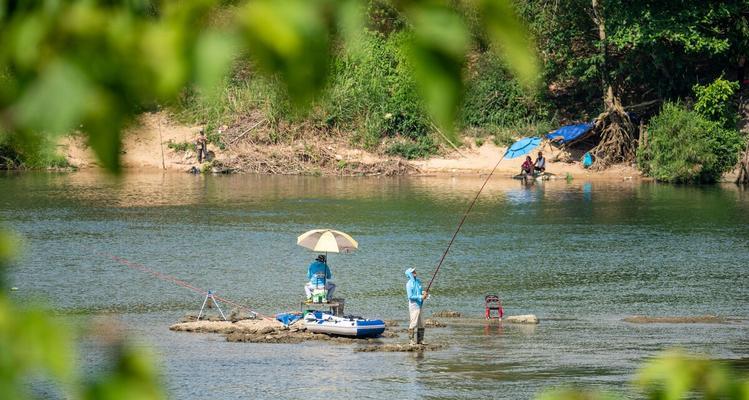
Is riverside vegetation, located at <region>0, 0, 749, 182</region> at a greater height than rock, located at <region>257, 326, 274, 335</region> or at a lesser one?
greater

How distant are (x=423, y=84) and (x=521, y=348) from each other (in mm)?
17872

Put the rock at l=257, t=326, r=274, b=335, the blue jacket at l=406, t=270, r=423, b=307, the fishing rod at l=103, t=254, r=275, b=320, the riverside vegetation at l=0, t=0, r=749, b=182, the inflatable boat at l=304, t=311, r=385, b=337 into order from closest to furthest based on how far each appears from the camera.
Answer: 1. the blue jacket at l=406, t=270, r=423, b=307
2. the inflatable boat at l=304, t=311, r=385, b=337
3. the rock at l=257, t=326, r=274, b=335
4. the fishing rod at l=103, t=254, r=275, b=320
5. the riverside vegetation at l=0, t=0, r=749, b=182

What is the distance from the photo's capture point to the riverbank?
49812 millimetres

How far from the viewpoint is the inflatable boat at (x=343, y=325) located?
65.5 ft

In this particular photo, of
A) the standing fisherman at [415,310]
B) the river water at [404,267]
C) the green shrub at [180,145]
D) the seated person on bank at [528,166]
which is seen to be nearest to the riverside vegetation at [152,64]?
the river water at [404,267]

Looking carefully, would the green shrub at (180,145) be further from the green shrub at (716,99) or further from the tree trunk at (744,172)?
the tree trunk at (744,172)

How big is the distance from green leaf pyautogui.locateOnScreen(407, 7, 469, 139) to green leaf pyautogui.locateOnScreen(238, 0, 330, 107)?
128mm

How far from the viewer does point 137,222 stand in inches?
1462

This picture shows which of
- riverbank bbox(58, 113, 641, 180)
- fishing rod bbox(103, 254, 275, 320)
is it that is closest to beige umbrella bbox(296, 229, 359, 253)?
fishing rod bbox(103, 254, 275, 320)

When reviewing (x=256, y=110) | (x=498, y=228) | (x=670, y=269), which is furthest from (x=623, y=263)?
(x=256, y=110)

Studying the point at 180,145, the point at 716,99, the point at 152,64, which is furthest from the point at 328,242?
the point at 180,145

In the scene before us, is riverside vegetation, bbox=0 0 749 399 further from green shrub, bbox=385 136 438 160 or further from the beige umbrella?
green shrub, bbox=385 136 438 160

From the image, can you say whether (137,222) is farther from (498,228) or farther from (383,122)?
(383,122)

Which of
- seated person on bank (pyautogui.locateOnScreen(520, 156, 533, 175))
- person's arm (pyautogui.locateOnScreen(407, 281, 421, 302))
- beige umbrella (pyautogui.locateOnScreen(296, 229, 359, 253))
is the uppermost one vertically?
seated person on bank (pyautogui.locateOnScreen(520, 156, 533, 175))
